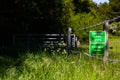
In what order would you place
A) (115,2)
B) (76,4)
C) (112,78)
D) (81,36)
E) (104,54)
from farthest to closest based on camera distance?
(115,2), (76,4), (81,36), (104,54), (112,78)

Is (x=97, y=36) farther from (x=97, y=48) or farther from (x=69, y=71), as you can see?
(x=69, y=71)

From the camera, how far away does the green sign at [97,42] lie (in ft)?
32.4

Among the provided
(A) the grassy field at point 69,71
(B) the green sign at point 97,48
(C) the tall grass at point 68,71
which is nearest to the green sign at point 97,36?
A: (B) the green sign at point 97,48

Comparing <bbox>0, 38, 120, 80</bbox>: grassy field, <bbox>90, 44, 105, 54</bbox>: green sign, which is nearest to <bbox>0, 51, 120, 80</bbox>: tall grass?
<bbox>0, 38, 120, 80</bbox>: grassy field

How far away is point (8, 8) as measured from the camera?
24.0 meters

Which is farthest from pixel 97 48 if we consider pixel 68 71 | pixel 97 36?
pixel 68 71

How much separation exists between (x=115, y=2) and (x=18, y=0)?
149ft

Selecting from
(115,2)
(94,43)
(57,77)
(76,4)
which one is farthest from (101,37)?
(115,2)

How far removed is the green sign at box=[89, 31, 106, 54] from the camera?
388 inches

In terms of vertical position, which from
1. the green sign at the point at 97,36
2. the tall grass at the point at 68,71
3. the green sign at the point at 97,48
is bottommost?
the tall grass at the point at 68,71

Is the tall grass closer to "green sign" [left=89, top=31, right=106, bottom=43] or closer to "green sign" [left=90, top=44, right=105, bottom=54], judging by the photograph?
"green sign" [left=90, top=44, right=105, bottom=54]

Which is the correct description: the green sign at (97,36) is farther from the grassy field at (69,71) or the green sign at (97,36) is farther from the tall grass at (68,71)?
the tall grass at (68,71)

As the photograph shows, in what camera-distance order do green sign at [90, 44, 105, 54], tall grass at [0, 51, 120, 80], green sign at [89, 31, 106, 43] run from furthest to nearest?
green sign at [89, 31, 106, 43] → green sign at [90, 44, 105, 54] → tall grass at [0, 51, 120, 80]

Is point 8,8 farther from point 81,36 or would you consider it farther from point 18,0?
point 81,36
